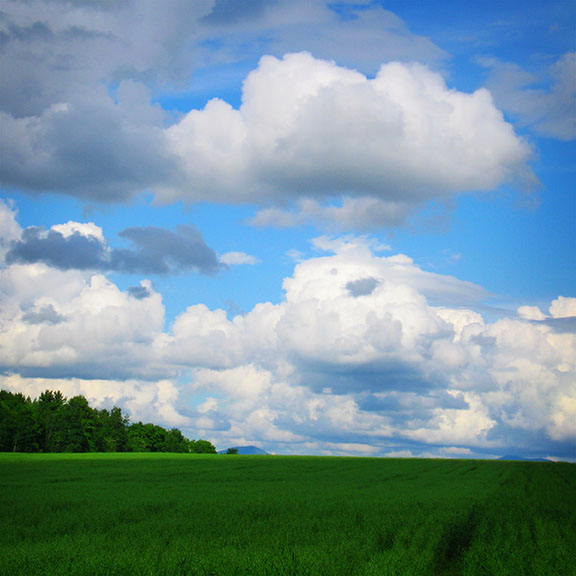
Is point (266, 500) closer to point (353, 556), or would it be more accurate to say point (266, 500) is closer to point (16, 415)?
point (353, 556)

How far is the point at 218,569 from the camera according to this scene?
14.8m

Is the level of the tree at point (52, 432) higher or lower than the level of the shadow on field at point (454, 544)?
lower

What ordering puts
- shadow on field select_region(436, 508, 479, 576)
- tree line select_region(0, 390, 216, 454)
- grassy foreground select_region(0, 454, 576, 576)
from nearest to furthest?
grassy foreground select_region(0, 454, 576, 576), shadow on field select_region(436, 508, 479, 576), tree line select_region(0, 390, 216, 454)

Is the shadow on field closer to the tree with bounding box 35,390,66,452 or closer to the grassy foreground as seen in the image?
the grassy foreground

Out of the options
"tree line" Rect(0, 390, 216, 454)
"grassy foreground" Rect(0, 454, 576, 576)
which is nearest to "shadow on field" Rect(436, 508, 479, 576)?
"grassy foreground" Rect(0, 454, 576, 576)

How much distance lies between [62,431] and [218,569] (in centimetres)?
13871

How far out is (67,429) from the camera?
14112cm

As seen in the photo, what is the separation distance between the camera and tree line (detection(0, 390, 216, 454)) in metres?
131

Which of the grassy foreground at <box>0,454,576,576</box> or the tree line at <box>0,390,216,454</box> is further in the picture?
the tree line at <box>0,390,216,454</box>

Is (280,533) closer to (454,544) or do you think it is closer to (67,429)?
(454,544)

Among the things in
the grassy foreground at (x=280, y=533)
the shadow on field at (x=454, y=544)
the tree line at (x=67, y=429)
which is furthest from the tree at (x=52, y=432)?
the shadow on field at (x=454, y=544)

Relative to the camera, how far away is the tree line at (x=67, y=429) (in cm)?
13096

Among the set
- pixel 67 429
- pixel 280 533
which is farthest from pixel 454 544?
pixel 67 429

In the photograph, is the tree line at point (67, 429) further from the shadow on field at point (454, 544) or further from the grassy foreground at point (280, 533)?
the shadow on field at point (454, 544)
